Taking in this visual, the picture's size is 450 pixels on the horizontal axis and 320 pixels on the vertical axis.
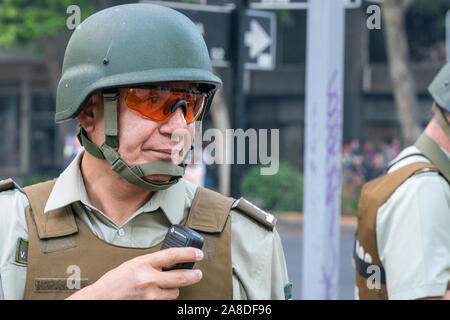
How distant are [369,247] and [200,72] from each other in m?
1.28

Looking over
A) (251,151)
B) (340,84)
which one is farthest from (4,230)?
(340,84)

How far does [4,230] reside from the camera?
1913mm

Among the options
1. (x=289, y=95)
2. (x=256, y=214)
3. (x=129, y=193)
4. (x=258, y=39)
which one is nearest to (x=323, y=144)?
(x=258, y=39)

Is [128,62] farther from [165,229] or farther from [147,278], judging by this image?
[147,278]

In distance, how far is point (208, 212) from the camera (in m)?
2.07

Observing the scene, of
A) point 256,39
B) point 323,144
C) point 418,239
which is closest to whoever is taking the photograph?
point 418,239

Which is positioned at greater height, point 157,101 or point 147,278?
point 157,101

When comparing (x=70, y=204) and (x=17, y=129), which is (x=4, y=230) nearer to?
(x=70, y=204)

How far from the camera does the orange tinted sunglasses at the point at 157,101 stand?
2004 millimetres

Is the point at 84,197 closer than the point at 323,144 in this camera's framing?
Yes

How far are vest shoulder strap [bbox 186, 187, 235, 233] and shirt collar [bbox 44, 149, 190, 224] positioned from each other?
0.04m

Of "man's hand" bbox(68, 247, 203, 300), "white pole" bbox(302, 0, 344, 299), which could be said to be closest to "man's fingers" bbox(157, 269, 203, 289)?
"man's hand" bbox(68, 247, 203, 300)

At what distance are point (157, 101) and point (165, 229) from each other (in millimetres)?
371

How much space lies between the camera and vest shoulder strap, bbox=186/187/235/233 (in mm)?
2023
